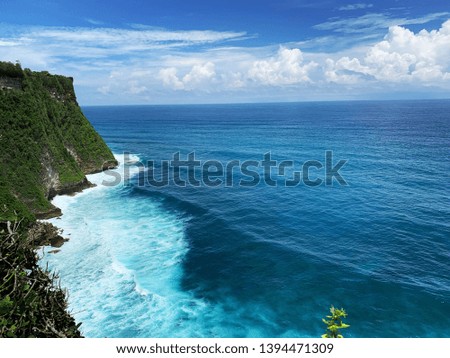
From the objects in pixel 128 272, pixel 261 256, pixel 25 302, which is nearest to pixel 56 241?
pixel 128 272

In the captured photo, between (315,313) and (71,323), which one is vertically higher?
(71,323)

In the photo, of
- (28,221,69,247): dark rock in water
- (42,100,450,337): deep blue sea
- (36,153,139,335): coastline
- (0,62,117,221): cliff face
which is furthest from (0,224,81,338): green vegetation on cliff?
(28,221,69,247): dark rock in water

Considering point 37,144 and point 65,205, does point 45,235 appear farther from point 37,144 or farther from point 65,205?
point 37,144

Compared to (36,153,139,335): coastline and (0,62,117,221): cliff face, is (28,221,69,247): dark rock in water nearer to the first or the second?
(36,153,139,335): coastline
